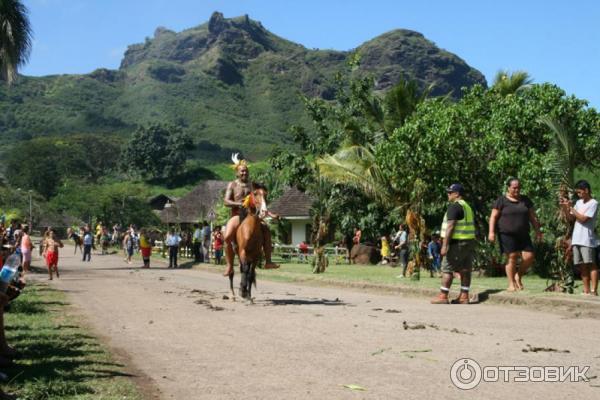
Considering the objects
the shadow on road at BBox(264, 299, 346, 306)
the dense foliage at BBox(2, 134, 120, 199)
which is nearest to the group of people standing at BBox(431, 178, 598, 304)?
the shadow on road at BBox(264, 299, 346, 306)

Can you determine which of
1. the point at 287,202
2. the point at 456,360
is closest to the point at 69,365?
the point at 456,360

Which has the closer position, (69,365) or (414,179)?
(69,365)

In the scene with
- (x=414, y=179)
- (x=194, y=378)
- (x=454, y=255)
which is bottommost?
(x=194, y=378)

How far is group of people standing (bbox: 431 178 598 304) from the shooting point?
12039mm

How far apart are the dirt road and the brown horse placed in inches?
24.8

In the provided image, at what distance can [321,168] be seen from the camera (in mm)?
31906

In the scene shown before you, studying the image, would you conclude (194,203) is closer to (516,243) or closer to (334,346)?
(516,243)

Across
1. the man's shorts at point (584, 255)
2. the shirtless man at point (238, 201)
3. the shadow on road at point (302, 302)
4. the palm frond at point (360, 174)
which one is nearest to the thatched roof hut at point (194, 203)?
the palm frond at point (360, 174)

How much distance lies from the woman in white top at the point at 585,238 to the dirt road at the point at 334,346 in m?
1.28

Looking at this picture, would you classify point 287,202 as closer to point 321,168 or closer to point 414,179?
point 321,168

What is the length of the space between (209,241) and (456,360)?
27.9 m

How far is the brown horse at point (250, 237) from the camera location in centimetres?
1337

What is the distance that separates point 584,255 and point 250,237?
5560mm

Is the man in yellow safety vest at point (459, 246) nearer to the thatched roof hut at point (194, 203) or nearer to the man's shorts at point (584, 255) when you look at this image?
the man's shorts at point (584, 255)
